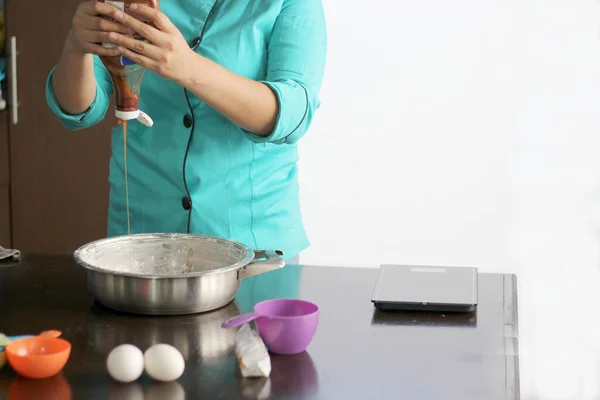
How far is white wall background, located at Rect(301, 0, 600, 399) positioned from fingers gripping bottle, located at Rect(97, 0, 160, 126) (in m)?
1.55

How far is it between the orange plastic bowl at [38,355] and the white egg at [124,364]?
7 cm

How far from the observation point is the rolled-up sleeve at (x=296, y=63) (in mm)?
1519

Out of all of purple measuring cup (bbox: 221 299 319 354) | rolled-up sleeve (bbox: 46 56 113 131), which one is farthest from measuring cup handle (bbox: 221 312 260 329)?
rolled-up sleeve (bbox: 46 56 113 131)

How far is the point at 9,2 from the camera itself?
2.92 metres

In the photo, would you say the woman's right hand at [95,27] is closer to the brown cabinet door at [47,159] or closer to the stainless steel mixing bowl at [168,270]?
the stainless steel mixing bowl at [168,270]

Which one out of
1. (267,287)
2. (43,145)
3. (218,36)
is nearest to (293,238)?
(267,287)

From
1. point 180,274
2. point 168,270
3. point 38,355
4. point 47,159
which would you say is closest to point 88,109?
point 168,270

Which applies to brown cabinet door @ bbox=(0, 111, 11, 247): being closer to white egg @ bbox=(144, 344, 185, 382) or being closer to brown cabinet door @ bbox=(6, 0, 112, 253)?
brown cabinet door @ bbox=(6, 0, 112, 253)

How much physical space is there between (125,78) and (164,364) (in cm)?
53

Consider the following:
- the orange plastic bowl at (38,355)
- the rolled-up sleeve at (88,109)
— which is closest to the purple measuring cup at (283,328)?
the orange plastic bowl at (38,355)

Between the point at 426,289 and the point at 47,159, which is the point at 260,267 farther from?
the point at 47,159

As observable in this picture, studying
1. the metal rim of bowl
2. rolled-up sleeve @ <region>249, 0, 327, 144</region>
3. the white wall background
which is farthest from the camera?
the white wall background

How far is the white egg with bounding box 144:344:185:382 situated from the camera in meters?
1.02

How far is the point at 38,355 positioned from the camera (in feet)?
3.38
